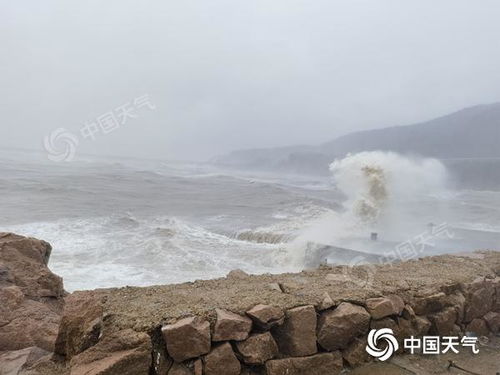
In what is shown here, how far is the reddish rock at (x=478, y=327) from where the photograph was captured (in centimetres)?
413

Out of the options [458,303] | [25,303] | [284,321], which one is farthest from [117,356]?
[458,303]

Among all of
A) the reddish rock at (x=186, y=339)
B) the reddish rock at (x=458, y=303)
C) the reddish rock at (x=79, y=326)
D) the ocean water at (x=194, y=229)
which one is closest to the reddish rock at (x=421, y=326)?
the reddish rock at (x=458, y=303)

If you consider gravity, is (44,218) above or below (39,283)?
below

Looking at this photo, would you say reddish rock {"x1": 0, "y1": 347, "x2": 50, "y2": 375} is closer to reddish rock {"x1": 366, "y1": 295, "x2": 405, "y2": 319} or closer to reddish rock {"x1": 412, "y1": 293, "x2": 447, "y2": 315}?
reddish rock {"x1": 366, "y1": 295, "x2": 405, "y2": 319}

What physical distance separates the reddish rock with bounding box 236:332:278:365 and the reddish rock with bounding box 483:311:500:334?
2.51m

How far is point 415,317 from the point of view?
3.78 meters

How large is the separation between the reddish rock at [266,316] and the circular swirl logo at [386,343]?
35.1 inches

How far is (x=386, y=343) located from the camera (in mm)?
3592

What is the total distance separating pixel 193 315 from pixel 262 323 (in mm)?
548

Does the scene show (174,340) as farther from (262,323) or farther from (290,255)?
(290,255)

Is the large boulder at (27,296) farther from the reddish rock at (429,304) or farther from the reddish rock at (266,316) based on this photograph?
the reddish rock at (429,304)

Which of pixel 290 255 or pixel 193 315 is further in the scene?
pixel 290 255

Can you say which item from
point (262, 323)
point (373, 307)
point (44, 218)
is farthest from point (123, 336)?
point (44, 218)

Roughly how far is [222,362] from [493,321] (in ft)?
10.0
